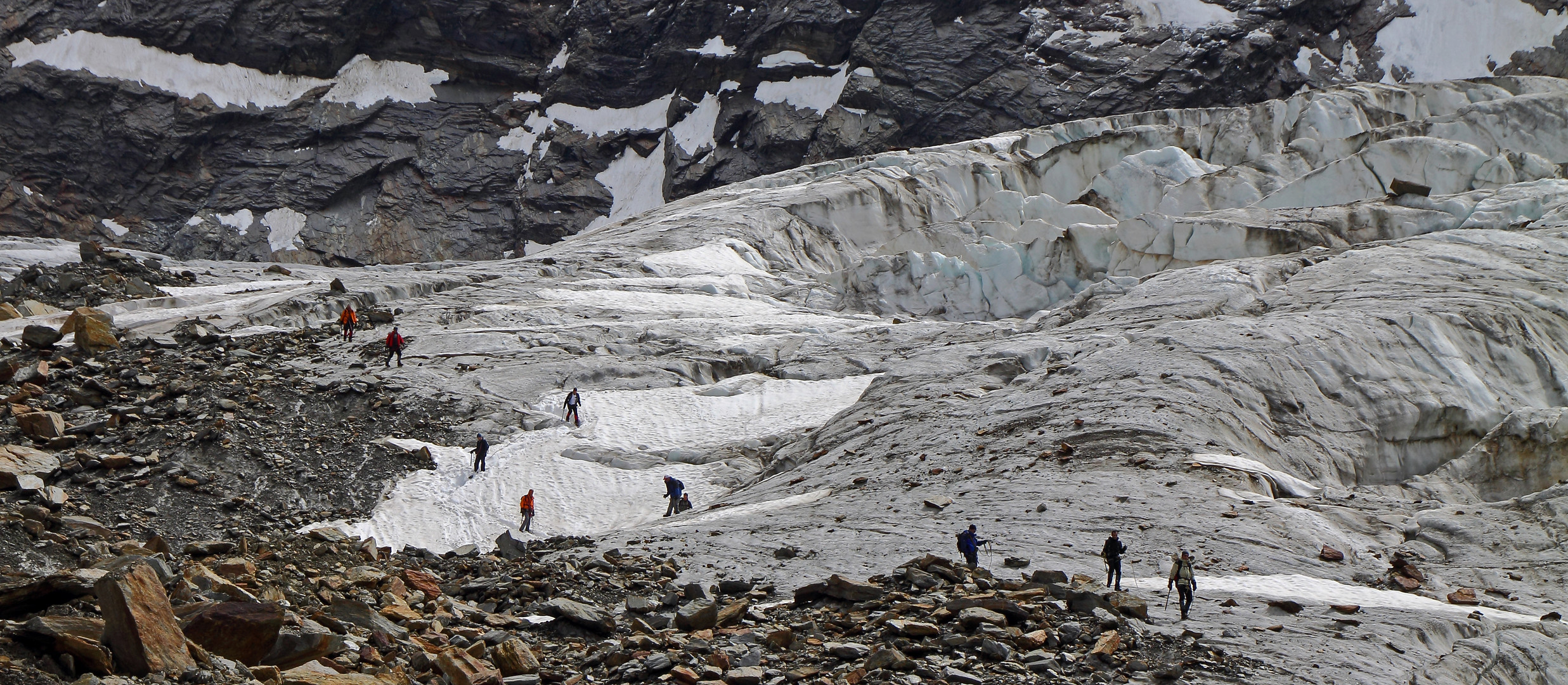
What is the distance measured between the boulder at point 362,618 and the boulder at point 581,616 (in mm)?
1779

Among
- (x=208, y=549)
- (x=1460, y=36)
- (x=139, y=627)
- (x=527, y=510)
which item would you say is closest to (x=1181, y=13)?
(x=1460, y=36)

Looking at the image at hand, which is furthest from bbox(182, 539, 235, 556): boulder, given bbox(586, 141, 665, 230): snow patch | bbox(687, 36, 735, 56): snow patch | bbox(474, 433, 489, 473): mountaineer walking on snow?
bbox(687, 36, 735, 56): snow patch

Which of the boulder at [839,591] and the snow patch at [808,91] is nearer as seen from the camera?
the boulder at [839,591]

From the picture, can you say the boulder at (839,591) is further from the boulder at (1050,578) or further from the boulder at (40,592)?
the boulder at (40,592)

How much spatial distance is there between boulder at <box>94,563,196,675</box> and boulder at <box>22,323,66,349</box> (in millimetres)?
23588

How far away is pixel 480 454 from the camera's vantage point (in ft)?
86.2

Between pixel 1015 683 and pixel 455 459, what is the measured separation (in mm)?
18705

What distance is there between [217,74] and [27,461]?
76231mm

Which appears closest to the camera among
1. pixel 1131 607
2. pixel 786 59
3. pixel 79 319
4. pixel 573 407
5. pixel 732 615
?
pixel 1131 607

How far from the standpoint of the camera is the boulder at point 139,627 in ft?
26.8

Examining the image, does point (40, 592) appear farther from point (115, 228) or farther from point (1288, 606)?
point (115, 228)

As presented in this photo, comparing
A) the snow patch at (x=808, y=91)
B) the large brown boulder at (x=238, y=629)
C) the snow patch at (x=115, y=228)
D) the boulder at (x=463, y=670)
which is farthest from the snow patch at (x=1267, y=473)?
the snow patch at (x=115, y=228)

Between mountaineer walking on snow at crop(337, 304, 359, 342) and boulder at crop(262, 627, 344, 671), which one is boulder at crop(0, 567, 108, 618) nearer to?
boulder at crop(262, 627, 344, 671)

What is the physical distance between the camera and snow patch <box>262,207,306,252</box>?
82688mm
